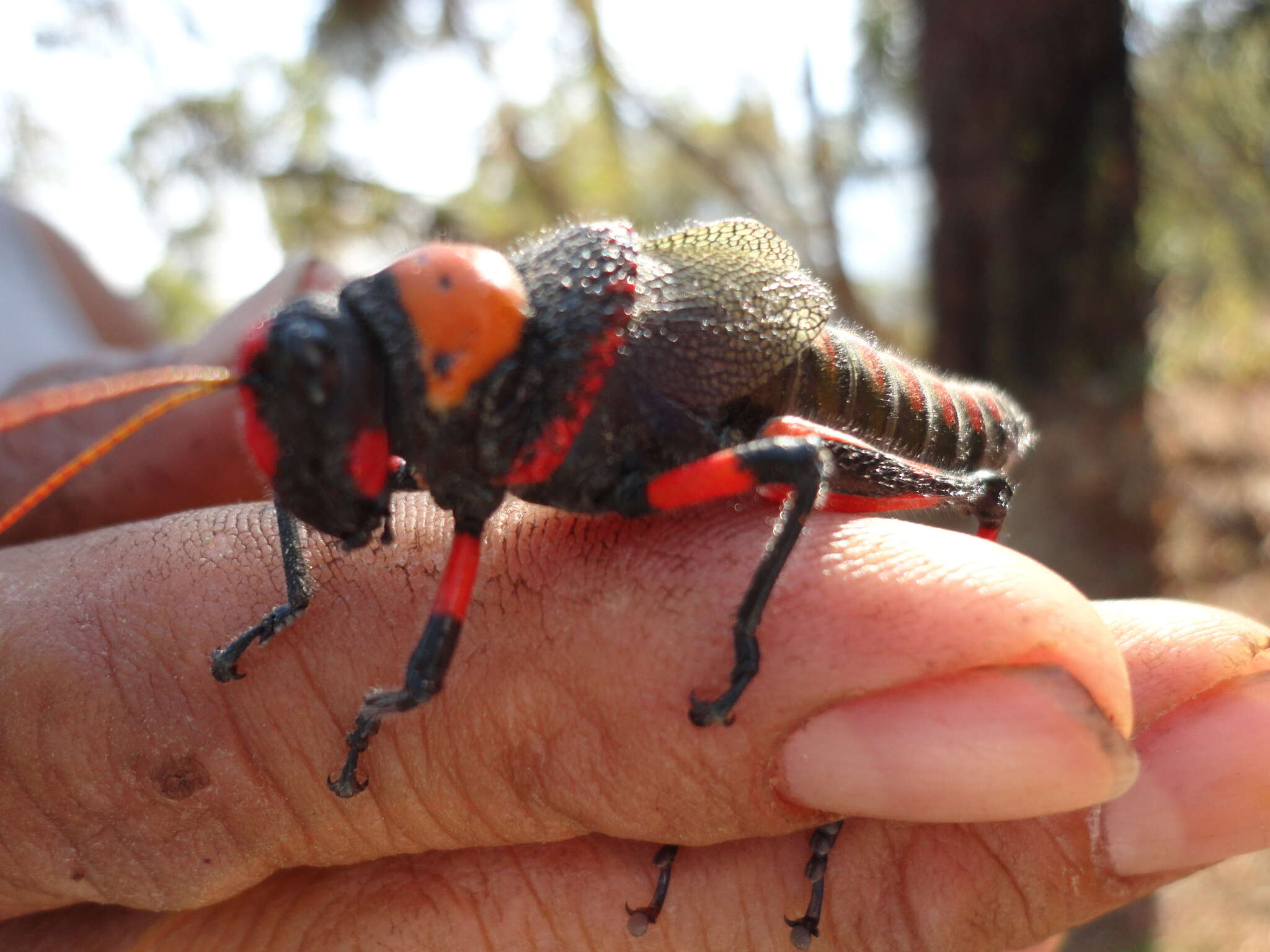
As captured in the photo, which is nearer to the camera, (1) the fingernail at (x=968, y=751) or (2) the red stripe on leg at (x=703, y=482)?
(1) the fingernail at (x=968, y=751)

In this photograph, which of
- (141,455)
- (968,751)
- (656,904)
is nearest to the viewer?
(968,751)

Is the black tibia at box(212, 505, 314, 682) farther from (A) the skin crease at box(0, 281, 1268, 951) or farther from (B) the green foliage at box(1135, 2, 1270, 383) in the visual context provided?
(B) the green foliage at box(1135, 2, 1270, 383)

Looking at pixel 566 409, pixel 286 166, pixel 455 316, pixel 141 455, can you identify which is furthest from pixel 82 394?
pixel 286 166

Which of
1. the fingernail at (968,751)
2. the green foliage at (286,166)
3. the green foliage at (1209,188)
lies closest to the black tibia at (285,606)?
the fingernail at (968,751)

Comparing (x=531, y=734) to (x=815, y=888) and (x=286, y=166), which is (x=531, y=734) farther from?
(x=286, y=166)

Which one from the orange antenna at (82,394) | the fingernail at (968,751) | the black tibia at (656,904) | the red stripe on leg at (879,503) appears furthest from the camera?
the red stripe on leg at (879,503)

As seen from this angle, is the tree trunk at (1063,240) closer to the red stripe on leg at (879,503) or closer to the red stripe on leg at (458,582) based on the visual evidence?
the red stripe on leg at (879,503)
